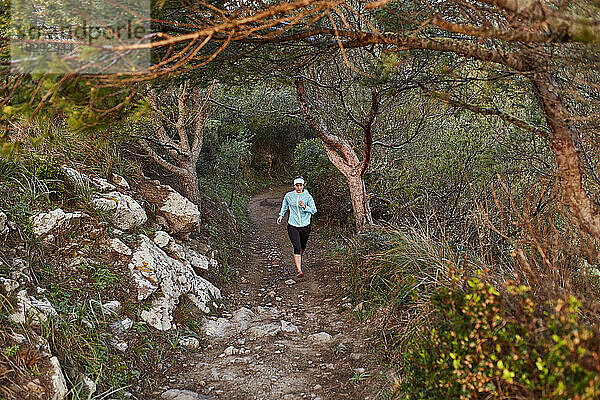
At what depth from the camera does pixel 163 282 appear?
5.71m

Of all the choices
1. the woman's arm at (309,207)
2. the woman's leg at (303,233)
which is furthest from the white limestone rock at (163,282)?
the woman's arm at (309,207)

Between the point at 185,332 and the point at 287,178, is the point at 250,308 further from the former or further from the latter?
the point at 287,178

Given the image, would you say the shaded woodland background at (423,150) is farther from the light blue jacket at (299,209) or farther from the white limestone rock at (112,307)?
the white limestone rock at (112,307)

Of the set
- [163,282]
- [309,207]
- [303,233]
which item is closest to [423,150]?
[309,207]

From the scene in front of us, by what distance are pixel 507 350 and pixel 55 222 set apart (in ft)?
15.7

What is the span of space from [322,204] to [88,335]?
859cm

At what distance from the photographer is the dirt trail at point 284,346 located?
4.50m

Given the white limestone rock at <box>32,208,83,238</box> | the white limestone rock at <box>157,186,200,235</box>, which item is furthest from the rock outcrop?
the white limestone rock at <box>32,208,83,238</box>

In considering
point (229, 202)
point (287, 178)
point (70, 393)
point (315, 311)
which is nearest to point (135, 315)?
point (70, 393)

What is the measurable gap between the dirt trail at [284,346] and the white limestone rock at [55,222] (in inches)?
85.0

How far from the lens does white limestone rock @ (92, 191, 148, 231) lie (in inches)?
236

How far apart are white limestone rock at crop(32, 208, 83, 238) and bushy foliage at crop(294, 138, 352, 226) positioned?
22.7 feet

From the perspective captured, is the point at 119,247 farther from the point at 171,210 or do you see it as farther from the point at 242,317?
the point at 242,317

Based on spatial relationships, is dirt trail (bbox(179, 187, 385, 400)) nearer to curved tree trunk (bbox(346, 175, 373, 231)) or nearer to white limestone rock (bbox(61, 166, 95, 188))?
curved tree trunk (bbox(346, 175, 373, 231))
